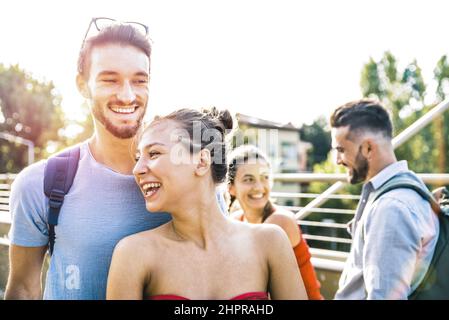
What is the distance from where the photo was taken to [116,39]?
6.02 ft

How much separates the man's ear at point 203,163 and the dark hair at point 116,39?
0.48 meters

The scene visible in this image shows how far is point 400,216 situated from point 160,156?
127 centimetres

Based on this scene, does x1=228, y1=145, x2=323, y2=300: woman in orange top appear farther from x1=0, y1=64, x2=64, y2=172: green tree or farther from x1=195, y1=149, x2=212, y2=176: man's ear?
x1=0, y1=64, x2=64, y2=172: green tree

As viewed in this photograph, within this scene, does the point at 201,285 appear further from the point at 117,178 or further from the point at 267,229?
the point at 117,178

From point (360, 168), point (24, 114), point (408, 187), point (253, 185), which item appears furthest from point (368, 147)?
point (24, 114)

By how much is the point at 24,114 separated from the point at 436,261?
27.7 metres

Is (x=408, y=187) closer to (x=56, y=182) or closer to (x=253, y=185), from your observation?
(x=253, y=185)

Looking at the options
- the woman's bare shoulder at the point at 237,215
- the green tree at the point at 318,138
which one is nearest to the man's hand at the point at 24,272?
the woman's bare shoulder at the point at 237,215

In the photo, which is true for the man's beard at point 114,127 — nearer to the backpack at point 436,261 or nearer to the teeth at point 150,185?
the teeth at point 150,185

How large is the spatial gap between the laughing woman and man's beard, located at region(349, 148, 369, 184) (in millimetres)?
1352

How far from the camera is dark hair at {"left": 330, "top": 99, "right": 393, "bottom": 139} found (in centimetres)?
297

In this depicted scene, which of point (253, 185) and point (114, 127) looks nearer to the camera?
point (114, 127)

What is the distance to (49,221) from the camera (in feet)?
5.54

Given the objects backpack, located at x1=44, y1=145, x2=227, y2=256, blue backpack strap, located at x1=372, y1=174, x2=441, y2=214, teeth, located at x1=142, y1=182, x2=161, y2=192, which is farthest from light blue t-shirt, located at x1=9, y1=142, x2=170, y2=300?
blue backpack strap, located at x1=372, y1=174, x2=441, y2=214
